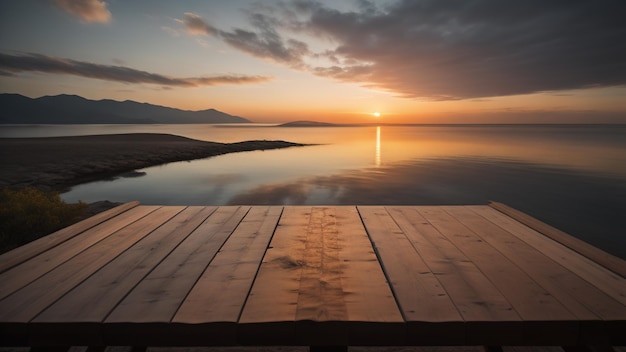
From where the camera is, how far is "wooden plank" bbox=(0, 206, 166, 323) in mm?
2092

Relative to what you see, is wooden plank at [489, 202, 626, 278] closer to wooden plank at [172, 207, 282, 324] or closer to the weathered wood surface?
the weathered wood surface

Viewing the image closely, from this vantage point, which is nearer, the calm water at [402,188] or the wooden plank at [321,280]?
the wooden plank at [321,280]

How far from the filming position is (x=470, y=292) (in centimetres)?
235

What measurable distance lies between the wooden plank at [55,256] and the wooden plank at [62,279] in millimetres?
69

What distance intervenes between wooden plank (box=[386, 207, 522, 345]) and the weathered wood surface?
1 cm

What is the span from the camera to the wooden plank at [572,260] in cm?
242

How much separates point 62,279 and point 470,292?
3.13m

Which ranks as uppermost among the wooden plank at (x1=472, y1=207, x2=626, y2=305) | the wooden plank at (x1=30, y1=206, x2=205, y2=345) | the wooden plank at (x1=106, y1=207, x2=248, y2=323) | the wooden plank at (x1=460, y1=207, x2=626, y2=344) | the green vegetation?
the wooden plank at (x1=472, y1=207, x2=626, y2=305)

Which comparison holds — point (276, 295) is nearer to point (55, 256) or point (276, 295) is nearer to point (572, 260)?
point (55, 256)

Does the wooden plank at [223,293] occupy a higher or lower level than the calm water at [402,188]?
higher

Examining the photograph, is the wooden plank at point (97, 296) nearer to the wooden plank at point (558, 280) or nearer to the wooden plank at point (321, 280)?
the wooden plank at point (321, 280)

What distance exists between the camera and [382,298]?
225 centimetres

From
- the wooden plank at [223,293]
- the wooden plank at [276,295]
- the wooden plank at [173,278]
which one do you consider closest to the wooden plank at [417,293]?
the wooden plank at [276,295]

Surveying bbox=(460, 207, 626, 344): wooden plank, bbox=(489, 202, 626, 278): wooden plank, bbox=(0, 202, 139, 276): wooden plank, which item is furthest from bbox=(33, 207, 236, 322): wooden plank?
bbox=(489, 202, 626, 278): wooden plank
